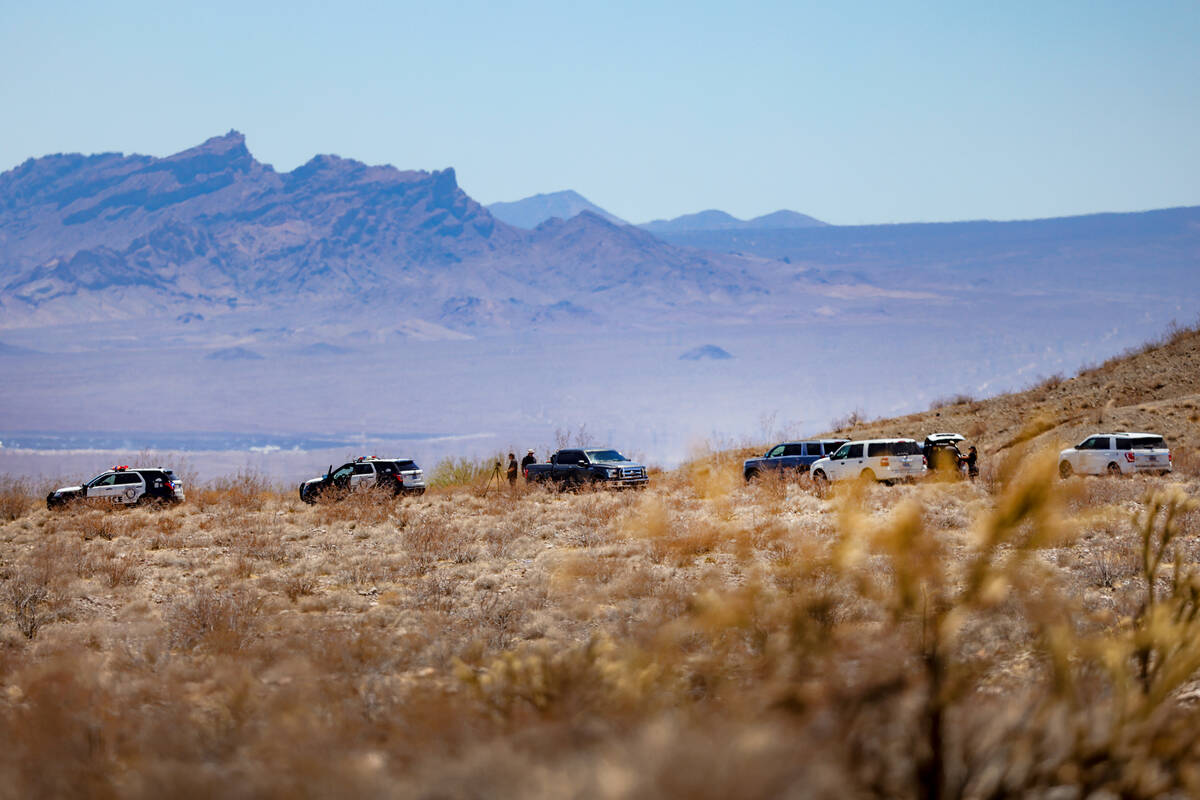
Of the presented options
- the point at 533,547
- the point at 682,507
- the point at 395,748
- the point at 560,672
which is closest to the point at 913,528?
the point at 560,672

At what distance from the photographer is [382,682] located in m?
8.11

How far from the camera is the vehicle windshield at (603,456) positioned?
105ft

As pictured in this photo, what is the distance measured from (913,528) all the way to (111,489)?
2895cm

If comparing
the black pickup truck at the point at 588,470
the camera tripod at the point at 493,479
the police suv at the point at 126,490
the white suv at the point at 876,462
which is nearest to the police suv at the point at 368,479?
the camera tripod at the point at 493,479

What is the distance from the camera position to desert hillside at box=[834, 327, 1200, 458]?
37.0m

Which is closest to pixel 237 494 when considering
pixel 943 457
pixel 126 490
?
pixel 126 490

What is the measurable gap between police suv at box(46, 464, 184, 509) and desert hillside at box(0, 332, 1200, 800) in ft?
27.3

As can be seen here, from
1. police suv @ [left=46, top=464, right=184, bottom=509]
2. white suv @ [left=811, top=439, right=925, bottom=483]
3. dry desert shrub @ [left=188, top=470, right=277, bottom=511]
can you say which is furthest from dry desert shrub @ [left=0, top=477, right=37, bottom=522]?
white suv @ [left=811, top=439, right=925, bottom=483]

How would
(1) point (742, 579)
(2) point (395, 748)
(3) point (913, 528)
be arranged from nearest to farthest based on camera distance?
(2) point (395, 748)
(3) point (913, 528)
(1) point (742, 579)

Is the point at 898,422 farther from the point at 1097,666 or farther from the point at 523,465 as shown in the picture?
the point at 1097,666

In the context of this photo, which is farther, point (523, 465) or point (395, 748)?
point (523, 465)

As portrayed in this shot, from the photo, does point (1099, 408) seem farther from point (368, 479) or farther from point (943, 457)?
point (368, 479)

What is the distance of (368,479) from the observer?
30.4m

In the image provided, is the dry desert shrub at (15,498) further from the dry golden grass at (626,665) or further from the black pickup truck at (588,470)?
the black pickup truck at (588,470)
